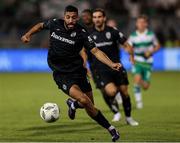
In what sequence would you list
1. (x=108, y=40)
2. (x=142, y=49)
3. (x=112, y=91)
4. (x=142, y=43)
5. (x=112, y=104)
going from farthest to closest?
(x=142, y=49), (x=142, y=43), (x=112, y=104), (x=108, y=40), (x=112, y=91)

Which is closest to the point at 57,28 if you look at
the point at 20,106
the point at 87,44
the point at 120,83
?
the point at 87,44

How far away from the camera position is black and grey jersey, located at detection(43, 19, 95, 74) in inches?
450

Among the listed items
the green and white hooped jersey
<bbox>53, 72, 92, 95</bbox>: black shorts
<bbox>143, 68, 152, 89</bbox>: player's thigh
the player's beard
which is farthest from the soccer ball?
<bbox>143, 68, 152, 89</bbox>: player's thigh

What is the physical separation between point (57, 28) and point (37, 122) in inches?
130

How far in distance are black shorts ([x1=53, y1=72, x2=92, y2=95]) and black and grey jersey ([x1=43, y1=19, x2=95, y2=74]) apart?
0.09 m

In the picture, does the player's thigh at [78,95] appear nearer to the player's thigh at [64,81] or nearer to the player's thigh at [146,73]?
the player's thigh at [64,81]

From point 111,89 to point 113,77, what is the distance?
1.08 ft

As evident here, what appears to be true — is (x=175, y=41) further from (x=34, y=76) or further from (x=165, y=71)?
(x=34, y=76)

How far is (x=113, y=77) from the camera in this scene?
1434 cm

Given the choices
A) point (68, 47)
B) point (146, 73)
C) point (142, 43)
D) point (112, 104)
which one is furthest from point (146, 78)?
point (68, 47)

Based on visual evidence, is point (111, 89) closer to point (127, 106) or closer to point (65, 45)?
point (127, 106)

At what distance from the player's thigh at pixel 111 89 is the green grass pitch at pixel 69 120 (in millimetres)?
674

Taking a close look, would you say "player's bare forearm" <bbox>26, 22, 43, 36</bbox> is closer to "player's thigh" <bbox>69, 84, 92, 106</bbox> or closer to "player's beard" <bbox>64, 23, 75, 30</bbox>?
"player's beard" <bbox>64, 23, 75, 30</bbox>

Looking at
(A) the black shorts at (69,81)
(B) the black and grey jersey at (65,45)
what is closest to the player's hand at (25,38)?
(B) the black and grey jersey at (65,45)
